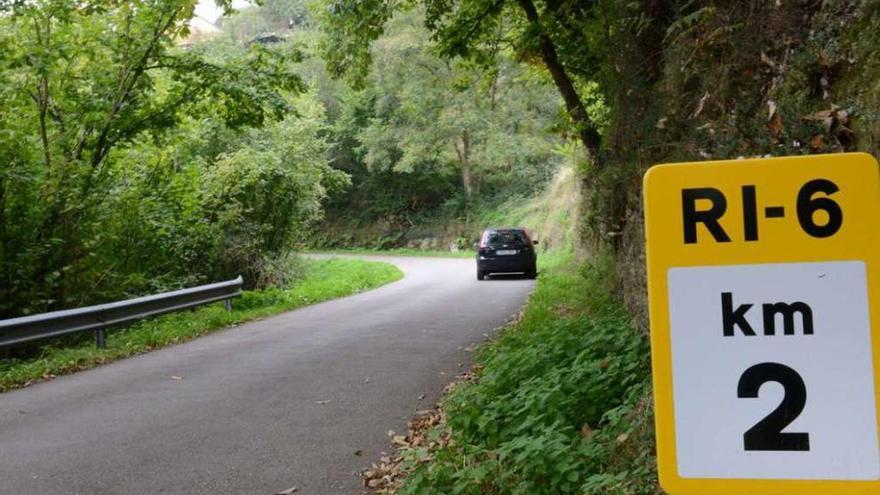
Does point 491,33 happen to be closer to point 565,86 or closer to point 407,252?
point 565,86

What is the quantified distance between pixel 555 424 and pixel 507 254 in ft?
61.8

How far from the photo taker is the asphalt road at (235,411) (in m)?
5.33

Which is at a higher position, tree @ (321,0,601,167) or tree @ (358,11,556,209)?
tree @ (358,11,556,209)

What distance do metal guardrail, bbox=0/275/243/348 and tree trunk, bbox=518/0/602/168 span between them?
7642 mm

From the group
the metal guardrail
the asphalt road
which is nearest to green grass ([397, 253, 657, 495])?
the asphalt road

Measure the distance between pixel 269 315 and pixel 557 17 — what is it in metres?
7.95

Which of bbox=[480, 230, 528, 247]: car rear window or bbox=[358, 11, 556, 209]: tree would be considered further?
bbox=[358, 11, 556, 209]: tree

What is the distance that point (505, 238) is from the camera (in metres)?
23.9

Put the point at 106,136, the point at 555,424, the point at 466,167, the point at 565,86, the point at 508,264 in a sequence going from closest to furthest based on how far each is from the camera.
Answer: the point at 555,424 → the point at 106,136 → the point at 565,86 → the point at 508,264 → the point at 466,167

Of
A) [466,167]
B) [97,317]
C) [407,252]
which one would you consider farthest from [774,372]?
[407,252]

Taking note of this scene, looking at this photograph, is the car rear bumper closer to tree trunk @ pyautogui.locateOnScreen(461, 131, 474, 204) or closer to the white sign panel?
tree trunk @ pyautogui.locateOnScreen(461, 131, 474, 204)

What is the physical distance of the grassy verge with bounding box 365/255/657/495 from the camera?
4.18m

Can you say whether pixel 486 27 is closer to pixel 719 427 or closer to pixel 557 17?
pixel 557 17

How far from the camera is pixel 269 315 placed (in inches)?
603
